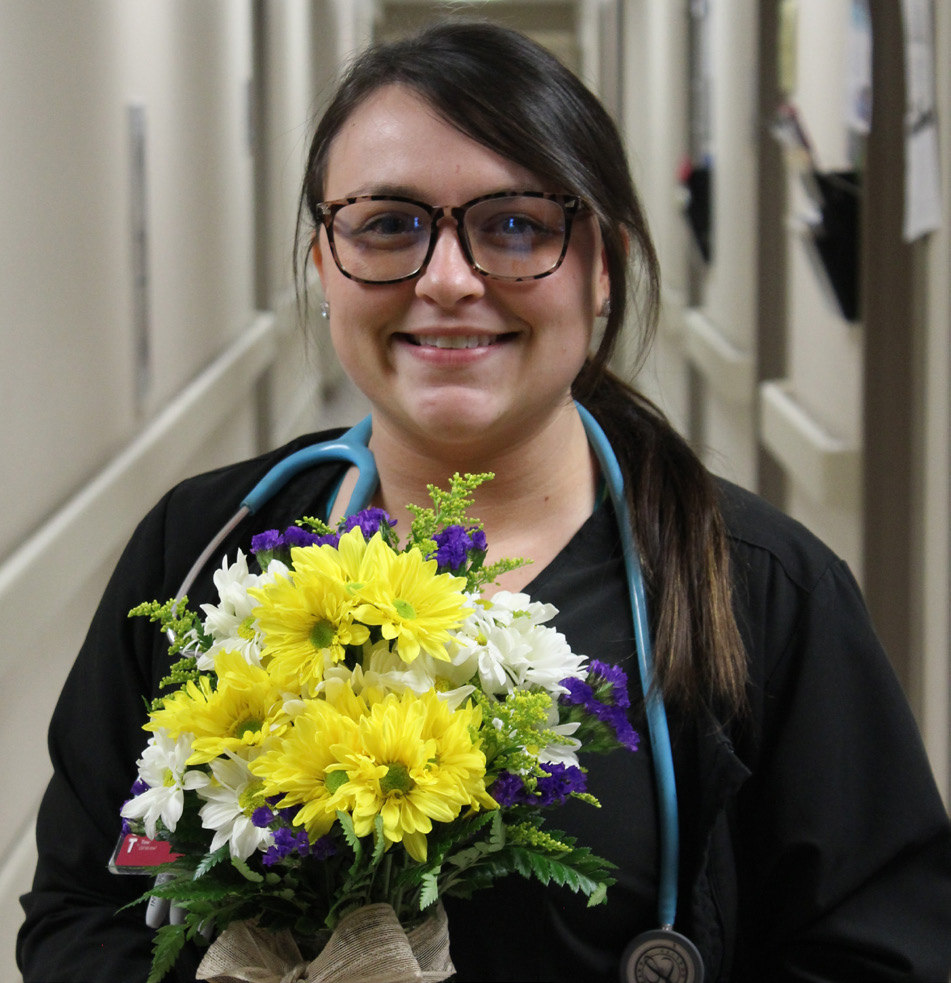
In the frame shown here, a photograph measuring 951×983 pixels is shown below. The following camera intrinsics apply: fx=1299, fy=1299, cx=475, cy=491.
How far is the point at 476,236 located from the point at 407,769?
58 cm

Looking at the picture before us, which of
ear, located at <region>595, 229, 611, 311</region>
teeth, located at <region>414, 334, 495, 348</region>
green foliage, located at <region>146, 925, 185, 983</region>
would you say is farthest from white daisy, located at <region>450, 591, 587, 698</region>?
ear, located at <region>595, 229, 611, 311</region>

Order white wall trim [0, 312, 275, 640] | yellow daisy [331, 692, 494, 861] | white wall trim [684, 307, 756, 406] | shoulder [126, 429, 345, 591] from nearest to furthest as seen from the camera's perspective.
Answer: yellow daisy [331, 692, 494, 861] < shoulder [126, 429, 345, 591] < white wall trim [0, 312, 275, 640] < white wall trim [684, 307, 756, 406]

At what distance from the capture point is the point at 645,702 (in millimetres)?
1187

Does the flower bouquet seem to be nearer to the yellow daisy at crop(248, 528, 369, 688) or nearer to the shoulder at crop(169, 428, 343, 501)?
the yellow daisy at crop(248, 528, 369, 688)

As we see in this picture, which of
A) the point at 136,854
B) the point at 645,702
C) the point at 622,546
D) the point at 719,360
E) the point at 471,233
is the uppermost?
the point at 471,233

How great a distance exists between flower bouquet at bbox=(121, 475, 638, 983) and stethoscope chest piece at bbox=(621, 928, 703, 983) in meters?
0.22

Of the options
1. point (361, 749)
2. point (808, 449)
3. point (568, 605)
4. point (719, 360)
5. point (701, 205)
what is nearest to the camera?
point (361, 749)

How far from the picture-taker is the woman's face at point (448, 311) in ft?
4.00

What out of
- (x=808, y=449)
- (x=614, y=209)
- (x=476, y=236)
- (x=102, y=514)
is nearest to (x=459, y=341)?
(x=476, y=236)

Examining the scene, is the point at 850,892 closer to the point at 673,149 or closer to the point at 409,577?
the point at 409,577

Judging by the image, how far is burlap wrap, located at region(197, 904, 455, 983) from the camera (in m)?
0.88

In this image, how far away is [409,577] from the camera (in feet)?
2.85

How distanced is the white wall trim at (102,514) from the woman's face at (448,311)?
0.77 m

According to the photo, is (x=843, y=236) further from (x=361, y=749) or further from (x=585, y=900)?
(x=361, y=749)
